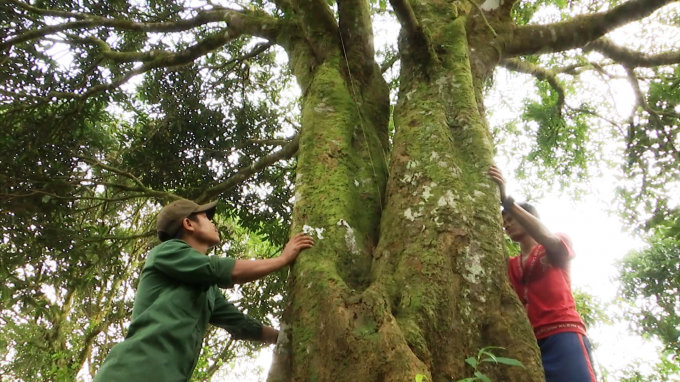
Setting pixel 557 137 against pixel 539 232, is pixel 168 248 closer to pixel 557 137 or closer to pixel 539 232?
pixel 539 232

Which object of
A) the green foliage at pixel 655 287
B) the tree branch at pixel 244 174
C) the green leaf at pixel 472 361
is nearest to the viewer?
the green leaf at pixel 472 361

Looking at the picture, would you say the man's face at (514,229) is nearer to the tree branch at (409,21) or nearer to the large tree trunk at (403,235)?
the large tree trunk at (403,235)

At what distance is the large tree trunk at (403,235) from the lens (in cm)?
177

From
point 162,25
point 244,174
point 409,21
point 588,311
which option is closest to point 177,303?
point 409,21

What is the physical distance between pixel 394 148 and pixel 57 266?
426 centimetres

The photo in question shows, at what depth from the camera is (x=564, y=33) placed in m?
3.83

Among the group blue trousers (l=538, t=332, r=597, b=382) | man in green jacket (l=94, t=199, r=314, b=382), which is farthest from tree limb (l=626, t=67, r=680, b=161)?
man in green jacket (l=94, t=199, r=314, b=382)

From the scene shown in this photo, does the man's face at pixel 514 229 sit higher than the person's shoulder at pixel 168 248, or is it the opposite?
the man's face at pixel 514 229

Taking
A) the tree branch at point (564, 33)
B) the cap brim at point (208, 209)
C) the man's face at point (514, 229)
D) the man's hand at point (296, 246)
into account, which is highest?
the tree branch at point (564, 33)

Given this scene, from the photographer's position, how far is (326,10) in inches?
142

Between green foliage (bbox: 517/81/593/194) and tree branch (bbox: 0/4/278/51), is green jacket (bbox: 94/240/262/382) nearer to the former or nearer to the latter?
tree branch (bbox: 0/4/278/51)

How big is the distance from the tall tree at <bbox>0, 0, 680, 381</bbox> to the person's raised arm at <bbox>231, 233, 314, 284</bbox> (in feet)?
0.19

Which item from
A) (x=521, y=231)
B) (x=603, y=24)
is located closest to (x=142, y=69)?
(x=521, y=231)

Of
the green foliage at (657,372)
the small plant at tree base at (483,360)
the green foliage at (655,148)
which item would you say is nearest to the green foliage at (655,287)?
the green foliage at (657,372)
